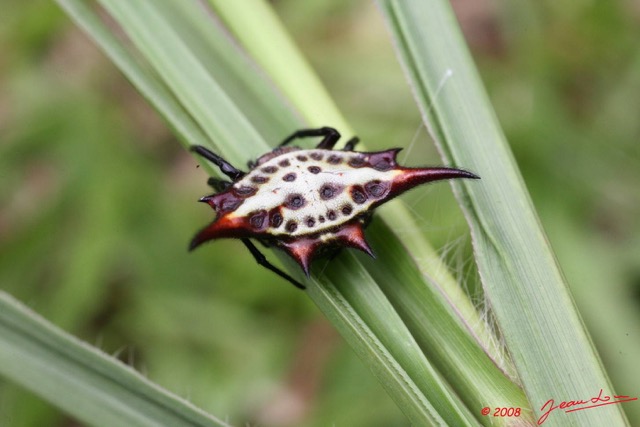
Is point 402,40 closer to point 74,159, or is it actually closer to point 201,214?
point 201,214

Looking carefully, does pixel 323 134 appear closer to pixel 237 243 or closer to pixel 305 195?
pixel 305 195

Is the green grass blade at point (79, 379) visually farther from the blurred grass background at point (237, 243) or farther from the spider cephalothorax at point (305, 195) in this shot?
the blurred grass background at point (237, 243)

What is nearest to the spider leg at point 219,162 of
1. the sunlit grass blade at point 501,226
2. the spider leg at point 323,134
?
the spider leg at point 323,134

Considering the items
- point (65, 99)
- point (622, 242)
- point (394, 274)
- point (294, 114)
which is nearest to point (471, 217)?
point (394, 274)

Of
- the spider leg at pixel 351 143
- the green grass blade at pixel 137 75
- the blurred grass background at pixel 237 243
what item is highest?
the green grass blade at pixel 137 75
